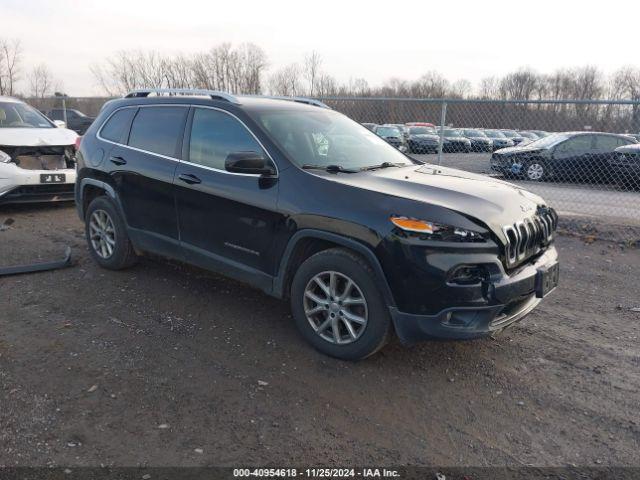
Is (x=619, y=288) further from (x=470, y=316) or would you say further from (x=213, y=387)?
(x=213, y=387)

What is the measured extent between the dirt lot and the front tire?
0.52 feet

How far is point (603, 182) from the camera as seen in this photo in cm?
1255

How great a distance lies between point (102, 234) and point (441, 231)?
3.70 m

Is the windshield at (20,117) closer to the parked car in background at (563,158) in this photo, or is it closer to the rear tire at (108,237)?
the rear tire at (108,237)

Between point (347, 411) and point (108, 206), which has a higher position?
point (108, 206)

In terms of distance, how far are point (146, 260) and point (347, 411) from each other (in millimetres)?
3470

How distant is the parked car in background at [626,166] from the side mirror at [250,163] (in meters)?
11.0

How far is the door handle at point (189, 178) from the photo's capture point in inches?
166

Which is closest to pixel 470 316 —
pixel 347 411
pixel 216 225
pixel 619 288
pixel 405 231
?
pixel 405 231

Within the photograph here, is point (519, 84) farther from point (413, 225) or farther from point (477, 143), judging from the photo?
point (413, 225)

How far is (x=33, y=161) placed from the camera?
26.0 feet

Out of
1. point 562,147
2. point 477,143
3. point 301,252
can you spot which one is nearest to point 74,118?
point 477,143

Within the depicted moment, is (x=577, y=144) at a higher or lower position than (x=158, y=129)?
lower

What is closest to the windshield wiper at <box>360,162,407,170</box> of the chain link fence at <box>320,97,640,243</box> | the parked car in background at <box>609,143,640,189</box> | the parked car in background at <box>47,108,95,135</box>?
the chain link fence at <box>320,97,640,243</box>
